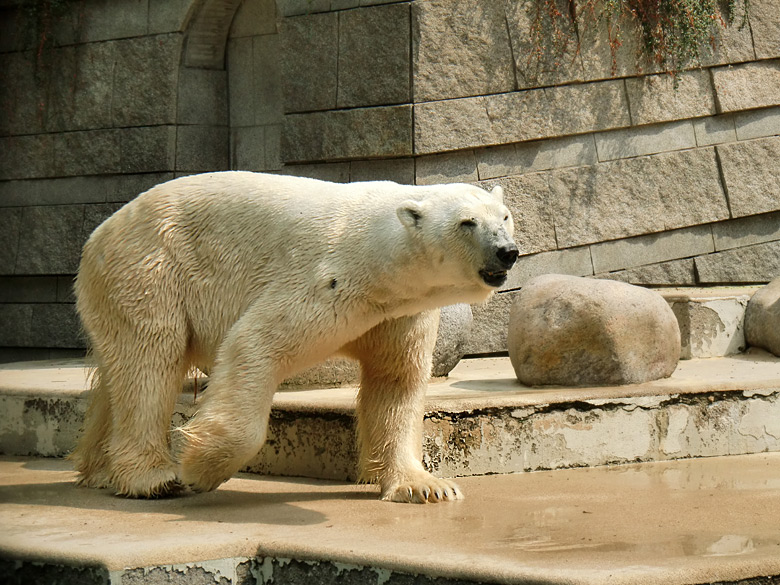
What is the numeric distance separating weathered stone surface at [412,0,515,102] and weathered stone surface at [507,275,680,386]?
92.4 inches

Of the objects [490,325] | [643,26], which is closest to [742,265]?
[643,26]

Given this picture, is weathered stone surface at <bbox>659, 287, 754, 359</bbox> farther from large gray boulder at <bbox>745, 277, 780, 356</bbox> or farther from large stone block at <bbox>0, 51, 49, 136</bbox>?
large stone block at <bbox>0, 51, 49, 136</bbox>

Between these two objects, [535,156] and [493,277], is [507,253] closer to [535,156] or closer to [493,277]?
[493,277]

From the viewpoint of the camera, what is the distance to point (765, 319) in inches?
→ 278

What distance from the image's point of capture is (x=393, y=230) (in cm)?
407

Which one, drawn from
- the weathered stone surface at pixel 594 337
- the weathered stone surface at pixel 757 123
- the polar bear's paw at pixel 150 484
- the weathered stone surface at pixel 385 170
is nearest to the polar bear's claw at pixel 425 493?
the polar bear's paw at pixel 150 484

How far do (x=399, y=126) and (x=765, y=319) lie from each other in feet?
9.32

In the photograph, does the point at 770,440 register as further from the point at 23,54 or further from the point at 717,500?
the point at 23,54

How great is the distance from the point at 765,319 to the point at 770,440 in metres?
1.79

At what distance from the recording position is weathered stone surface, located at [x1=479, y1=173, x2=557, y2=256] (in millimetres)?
7809

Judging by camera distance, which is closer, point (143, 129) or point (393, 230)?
point (393, 230)

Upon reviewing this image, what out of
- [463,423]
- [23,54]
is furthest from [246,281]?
[23,54]

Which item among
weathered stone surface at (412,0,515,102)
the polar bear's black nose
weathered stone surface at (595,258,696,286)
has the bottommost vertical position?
weathered stone surface at (595,258,696,286)

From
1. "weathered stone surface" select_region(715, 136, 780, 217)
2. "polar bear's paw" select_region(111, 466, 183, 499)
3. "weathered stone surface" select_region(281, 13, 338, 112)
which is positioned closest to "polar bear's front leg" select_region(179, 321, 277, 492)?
"polar bear's paw" select_region(111, 466, 183, 499)
